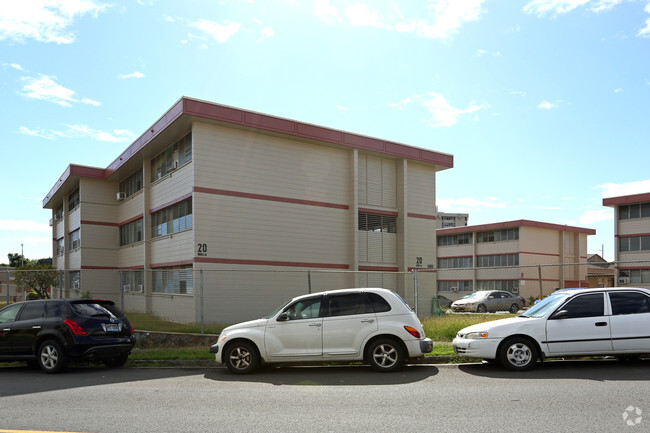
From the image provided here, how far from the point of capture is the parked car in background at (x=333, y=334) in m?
9.56

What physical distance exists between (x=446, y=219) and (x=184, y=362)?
114m

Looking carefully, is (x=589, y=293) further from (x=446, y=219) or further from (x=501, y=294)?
(x=446, y=219)

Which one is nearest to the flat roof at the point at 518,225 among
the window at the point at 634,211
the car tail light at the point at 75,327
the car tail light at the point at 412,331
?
the window at the point at 634,211

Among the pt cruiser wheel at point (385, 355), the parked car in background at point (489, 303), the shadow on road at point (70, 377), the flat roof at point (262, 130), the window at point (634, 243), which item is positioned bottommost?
the parked car in background at point (489, 303)

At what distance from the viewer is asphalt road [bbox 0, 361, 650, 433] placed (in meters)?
5.95

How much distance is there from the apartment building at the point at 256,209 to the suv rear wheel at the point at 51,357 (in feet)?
20.8

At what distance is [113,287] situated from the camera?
3091cm

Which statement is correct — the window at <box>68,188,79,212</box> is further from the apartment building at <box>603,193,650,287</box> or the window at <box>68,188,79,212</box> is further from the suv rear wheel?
the apartment building at <box>603,193,650,287</box>

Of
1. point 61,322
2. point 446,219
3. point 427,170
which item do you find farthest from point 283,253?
point 446,219

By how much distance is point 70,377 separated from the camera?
996 cm

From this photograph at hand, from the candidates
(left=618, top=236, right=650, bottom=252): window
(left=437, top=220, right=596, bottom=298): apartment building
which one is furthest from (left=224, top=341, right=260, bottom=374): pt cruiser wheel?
(left=437, top=220, right=596, bottom=298): apartment building

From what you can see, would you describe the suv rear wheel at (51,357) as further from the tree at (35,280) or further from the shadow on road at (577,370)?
the tree at (35,280)

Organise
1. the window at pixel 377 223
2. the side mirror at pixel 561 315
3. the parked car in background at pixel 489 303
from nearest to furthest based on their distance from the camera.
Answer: the side mirror at pixel 561 315
the window at pixel 377 223
the parked car in background at pixel 489 303

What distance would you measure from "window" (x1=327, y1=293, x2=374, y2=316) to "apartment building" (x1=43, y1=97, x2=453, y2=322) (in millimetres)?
8432
